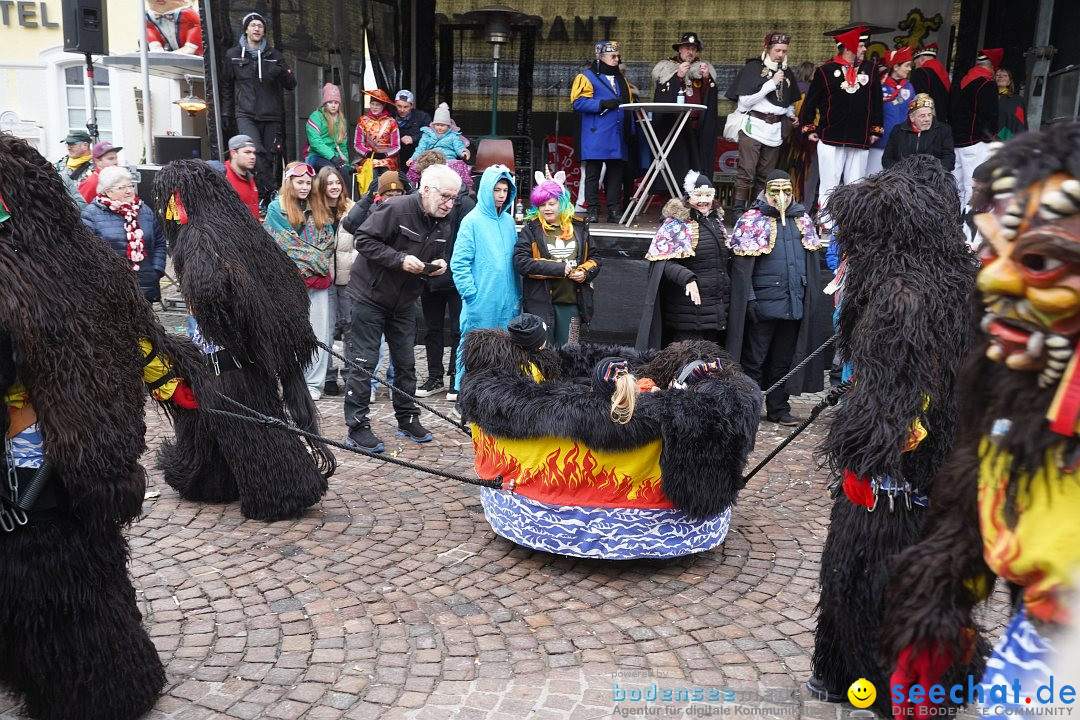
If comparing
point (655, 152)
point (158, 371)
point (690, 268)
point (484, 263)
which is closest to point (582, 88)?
point (655, 152)

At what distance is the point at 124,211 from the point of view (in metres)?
7.91

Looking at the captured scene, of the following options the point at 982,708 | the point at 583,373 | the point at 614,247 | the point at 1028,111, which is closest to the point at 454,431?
the point at 583,373

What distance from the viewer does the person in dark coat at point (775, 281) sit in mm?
7398

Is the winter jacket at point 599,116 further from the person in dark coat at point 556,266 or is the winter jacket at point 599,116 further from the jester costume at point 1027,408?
the jester costume at point 1027,408

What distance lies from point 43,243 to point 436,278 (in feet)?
16.3

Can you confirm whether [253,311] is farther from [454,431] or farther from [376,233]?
[454,431]

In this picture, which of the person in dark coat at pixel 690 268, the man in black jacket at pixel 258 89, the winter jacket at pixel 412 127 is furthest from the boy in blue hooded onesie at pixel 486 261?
the winter jacket at pixel 412 127

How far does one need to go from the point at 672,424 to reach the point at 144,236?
570 centimetres

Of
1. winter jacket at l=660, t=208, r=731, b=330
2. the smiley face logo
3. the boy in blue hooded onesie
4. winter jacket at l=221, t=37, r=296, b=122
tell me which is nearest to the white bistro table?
winter jacket at l=660, t=208, r=731, b=330

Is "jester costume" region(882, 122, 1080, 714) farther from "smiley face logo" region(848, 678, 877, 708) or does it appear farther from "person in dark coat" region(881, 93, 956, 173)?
"person in dark coat" region(881, 93, 956, 173)

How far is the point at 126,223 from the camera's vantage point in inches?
313

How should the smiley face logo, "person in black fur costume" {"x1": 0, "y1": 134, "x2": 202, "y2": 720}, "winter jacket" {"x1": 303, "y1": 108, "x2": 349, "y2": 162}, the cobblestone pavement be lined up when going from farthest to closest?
"winter jacket" {"x1": 303, "y1": 108, "x2": 349, "y2": 162}, the cobblestone pavement, the smiley face logo, "person in black fur costume" {"x1": 0, "y1": 134, "x2": 202, "y2": 720}

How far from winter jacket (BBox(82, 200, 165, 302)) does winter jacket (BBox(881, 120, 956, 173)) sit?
23.7ft

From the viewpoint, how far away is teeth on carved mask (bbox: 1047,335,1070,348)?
1.92 meters
